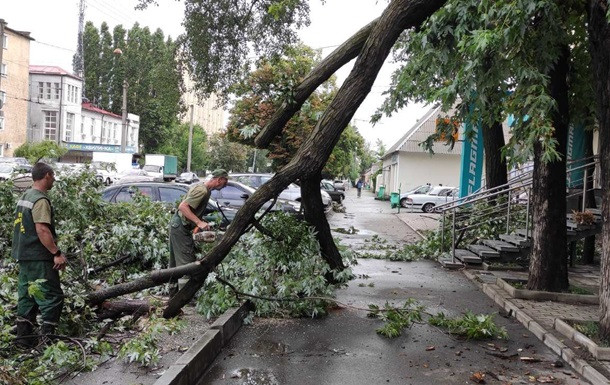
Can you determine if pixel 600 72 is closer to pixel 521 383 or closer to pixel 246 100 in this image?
pixel 521 383

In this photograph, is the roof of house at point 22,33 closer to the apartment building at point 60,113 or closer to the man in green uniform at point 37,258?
the apartment building at point 60,113

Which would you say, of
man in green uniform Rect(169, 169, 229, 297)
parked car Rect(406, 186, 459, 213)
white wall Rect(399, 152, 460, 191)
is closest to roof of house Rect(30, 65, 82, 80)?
white wall Rect(399, 152, 460, 191)

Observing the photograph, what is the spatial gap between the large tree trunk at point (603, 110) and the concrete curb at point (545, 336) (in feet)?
1.57

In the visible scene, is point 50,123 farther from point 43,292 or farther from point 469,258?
point 43,292

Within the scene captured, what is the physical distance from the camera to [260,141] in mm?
8641

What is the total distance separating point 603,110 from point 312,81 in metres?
3.91

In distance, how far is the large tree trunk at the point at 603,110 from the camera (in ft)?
20.9

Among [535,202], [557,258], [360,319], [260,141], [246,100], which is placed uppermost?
[246,100]

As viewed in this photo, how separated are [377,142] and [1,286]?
121498 mm

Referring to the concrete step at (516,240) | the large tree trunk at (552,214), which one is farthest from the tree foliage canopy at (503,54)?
the concrete step at (516,240)

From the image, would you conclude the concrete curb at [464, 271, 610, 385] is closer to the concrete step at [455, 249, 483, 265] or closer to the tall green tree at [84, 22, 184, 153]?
the concrete step at [455, 249, 483, 265]

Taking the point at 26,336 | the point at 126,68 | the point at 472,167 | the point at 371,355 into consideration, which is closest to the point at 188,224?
the point at 26,336

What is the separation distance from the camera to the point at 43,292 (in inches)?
223

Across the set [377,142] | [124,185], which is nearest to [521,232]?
[124,185]
